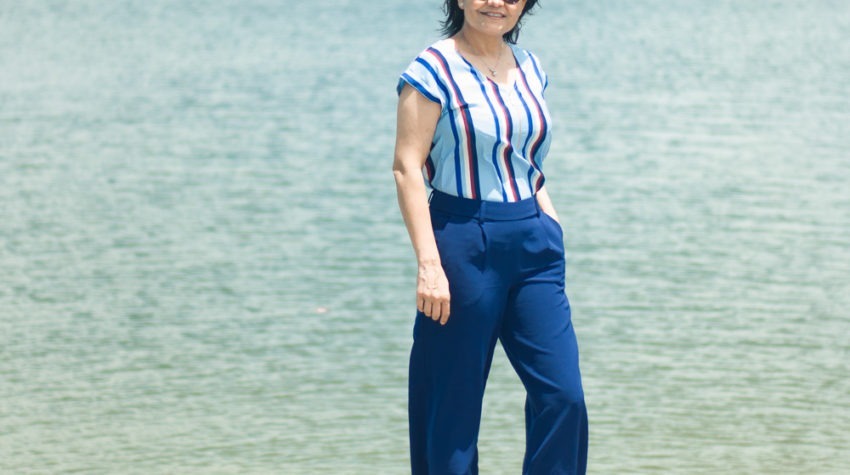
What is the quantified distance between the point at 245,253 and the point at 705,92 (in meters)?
7.98

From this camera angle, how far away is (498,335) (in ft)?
12.7

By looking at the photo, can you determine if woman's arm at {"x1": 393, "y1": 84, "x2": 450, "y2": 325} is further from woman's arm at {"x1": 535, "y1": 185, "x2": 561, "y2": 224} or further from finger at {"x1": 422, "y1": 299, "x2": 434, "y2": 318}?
woman's arm at {"x1": 535, "y1": 185, "x2": 561, "y2": 224}

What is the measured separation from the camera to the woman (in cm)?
368

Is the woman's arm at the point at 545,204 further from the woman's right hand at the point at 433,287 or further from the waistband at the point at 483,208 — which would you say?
the woman's right hand at the point at 433,287

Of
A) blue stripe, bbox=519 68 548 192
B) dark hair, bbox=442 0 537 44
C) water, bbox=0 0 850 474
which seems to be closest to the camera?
blue stripe, bbox=519 68 548 192

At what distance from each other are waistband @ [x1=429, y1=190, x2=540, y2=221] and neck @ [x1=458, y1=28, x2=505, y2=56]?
38 centimetres

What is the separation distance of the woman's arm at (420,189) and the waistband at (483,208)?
0.08 m

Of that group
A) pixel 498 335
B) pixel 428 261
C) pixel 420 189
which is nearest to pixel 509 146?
pixel 420 189

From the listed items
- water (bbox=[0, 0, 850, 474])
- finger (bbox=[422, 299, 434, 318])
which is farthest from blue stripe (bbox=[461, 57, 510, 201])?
water (bbox=[0, 0, 850, 474])

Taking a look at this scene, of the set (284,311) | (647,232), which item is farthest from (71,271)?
(647,232)

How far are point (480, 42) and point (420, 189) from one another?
1.42ft

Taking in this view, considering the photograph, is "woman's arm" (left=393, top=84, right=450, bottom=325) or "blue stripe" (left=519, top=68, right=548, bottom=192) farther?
"blue stripe" (left=519, top=68, right=548, bottom=192)

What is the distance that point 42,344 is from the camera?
7.22 m

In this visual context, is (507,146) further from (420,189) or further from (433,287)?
(433,287)
